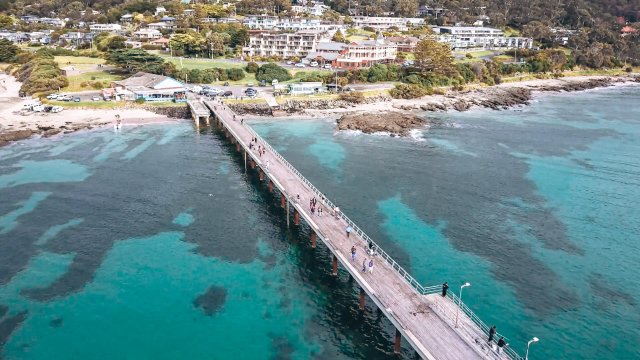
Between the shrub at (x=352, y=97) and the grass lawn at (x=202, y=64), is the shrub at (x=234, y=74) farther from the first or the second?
the shrub at (x=352, y=97)

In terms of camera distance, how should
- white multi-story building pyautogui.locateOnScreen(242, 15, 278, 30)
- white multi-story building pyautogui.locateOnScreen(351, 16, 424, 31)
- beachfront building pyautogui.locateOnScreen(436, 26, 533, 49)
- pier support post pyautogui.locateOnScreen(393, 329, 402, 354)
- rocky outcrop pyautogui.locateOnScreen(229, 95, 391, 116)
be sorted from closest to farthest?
1. pier support post pyautogui.locateOnScreen(393, 329, 402, 354)
2. rocky outcrop pyautogui.locateOnScreen(229, 95, 391, 116)
3. white multi-story building pyautogui.locateOnScreen(242, 15, 278, 30)
4. beachfront building pyautogui.locateOnScreen(436, 26, 533, 49)
5. white multi-story building pyautogui.locateOnScreen(351, 16, 424, 31)

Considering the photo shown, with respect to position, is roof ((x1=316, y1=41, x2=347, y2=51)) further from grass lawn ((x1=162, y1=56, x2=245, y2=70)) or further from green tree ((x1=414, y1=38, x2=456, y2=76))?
grass lawn ((x1=162, y1=56, x2=245, y2=70))

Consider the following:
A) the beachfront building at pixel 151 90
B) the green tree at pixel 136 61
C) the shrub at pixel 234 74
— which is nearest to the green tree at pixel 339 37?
the shrub at pixel 234 74

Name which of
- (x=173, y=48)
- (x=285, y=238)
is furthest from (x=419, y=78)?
(x=285, y=238)

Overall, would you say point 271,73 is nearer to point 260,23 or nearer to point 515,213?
point 260,23

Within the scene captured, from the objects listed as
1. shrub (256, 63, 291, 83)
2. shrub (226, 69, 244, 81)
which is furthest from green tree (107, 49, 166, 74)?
shrub (256, 63, 291, 83)

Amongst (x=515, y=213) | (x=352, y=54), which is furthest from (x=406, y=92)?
(x=515, y=213)
